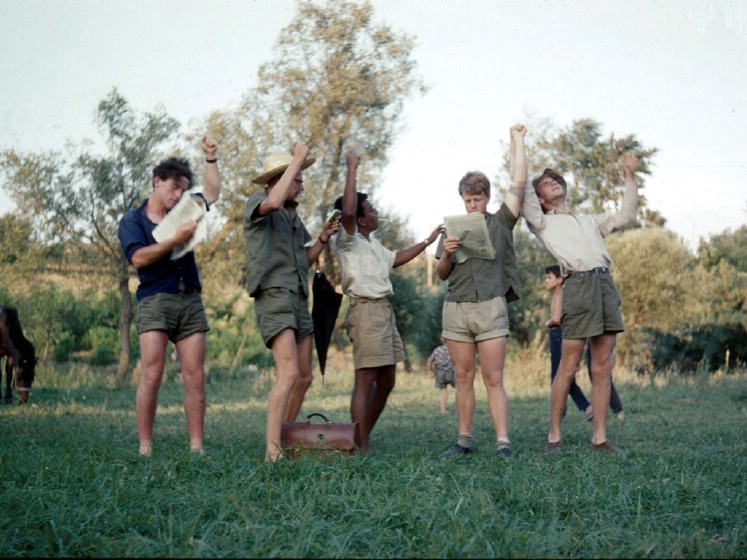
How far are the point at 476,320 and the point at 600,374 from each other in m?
1.13

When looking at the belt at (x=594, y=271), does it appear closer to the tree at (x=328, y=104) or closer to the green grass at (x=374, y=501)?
the green grass at (x=374, y=501)

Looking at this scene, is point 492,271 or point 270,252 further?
point 492,271

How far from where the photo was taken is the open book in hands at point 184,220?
5633mm

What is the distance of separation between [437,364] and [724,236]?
1690cm

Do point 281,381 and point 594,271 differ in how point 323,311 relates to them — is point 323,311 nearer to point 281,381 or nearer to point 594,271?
point 281,381

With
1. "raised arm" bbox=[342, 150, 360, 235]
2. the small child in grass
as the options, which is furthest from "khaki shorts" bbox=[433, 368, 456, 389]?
"raised arm" bbox=[342, 150, 360, 235]

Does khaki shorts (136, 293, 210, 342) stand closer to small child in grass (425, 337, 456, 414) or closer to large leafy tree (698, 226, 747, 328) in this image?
small child in grass (425, 337, 456, 414)

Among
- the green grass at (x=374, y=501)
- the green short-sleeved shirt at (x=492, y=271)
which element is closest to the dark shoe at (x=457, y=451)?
the green grass at (x=374, y=501)

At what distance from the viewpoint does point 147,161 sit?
1667 centimetres

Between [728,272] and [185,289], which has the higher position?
[728,272]

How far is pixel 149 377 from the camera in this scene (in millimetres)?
5828

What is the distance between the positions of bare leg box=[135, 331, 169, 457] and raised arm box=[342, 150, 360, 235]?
1.54 m

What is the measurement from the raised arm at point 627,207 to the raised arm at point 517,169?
837 mm

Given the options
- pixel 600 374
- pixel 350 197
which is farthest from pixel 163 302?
pixel 600 374
